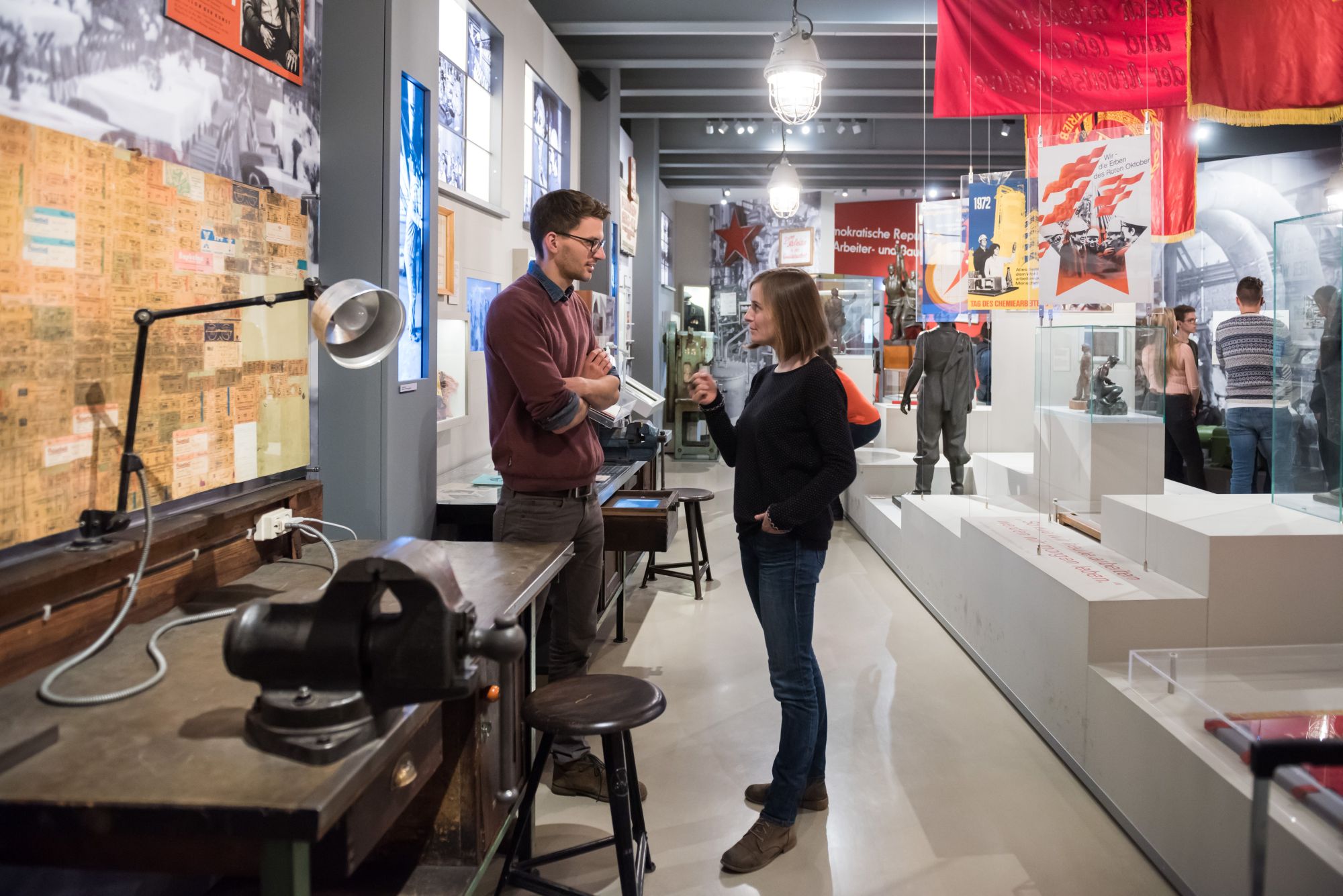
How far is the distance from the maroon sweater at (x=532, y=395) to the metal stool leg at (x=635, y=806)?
860mm

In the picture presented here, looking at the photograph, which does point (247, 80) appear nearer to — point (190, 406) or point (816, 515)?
point (190, 406)

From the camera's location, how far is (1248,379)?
5.44 m

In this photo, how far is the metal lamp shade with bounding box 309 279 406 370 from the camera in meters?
2.06

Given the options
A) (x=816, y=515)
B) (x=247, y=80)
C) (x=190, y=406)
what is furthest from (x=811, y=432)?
(x=247, y=80)

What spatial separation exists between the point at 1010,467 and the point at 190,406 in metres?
4.74

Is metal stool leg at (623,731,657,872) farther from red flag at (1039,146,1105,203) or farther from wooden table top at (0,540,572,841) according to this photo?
red flag at (1039,146,1105,203)

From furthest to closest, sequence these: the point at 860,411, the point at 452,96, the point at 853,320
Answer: the point at 853,320, the point at 452,96, the point at 860,411

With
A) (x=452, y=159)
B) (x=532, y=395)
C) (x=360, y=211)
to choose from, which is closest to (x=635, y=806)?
(x=532, y=395)

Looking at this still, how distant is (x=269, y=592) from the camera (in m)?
A: 2.21

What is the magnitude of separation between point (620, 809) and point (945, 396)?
19.3 ft

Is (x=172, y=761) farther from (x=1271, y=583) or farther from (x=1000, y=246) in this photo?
(x=1000, y=246)

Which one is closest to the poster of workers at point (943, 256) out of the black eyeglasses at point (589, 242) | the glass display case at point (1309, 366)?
the glass display case at point (1309, 366)

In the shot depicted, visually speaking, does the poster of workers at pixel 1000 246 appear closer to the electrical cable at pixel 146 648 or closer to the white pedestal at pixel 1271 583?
the white pedestal at pixel 1271 583

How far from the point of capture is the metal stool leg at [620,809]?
7.63ft
